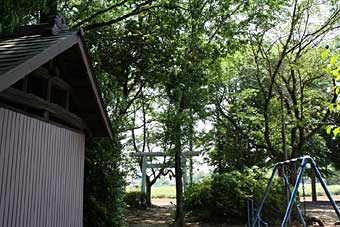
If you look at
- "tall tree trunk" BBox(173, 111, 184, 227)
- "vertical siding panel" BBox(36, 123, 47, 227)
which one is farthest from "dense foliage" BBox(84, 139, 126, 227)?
"tall tree trunk" BBox(173, 111, 184, 227)

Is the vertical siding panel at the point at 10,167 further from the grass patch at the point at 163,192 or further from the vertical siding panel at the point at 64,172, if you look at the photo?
the grass patch at the point at 163,192

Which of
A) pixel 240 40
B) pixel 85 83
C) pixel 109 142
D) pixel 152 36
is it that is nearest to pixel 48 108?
pixel 85 83

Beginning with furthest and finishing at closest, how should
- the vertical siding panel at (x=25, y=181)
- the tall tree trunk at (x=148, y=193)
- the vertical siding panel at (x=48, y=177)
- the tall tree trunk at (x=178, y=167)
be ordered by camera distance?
1. the tall tree trunk at (x=148, y=193)
2. the tall tree trunk at (x=178, y=167)
3. the vertical siding panel at (x=48, y=177)
4. the vertical siding panel at (x=25, y=181)

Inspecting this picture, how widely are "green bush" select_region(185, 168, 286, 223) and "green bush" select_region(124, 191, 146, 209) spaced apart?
505 cm

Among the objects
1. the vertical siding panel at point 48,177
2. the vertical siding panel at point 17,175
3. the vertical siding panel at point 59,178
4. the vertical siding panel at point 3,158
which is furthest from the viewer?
the vertical siding panel at point 59,178

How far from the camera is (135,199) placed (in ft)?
57.1

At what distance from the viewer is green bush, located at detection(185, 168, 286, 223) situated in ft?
39.4

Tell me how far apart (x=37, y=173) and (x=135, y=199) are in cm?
1324

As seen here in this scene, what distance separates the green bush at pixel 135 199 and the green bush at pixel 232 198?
16.6 feet

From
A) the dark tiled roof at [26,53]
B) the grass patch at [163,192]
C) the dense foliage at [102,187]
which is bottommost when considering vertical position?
the grass patch at [163,192]

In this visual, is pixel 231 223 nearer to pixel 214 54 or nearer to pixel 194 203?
pixel 194 203

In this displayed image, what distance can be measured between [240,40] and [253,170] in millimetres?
5120

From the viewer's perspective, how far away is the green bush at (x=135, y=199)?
56.3ft

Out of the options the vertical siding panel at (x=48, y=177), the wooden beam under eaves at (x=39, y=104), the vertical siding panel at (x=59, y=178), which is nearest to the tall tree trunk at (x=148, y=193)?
the wooden beam under eaves at (x=39, y=104)
